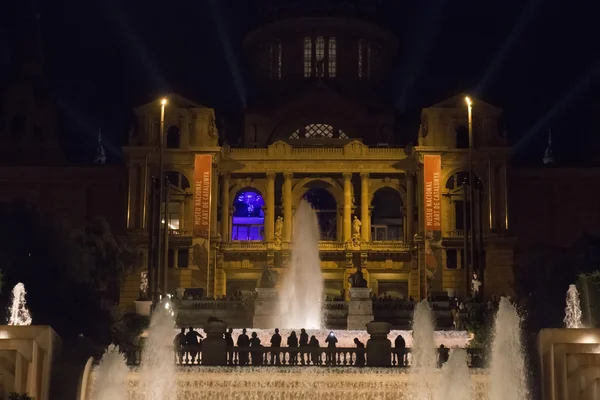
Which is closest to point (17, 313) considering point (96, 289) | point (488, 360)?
point (96, 289)

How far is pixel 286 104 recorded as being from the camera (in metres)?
77.2

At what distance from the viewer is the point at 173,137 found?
73312 millimetres

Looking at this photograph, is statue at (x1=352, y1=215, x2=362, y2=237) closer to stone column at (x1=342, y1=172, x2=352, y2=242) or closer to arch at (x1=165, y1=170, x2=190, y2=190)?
stone column at (x1=342, y1=172, x2=352, y2=242)

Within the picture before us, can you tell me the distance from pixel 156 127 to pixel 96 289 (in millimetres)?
23425

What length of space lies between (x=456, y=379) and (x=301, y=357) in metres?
4.62

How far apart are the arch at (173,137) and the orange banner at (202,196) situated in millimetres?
3484

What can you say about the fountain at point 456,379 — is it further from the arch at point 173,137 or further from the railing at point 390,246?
the arch at point 173,137

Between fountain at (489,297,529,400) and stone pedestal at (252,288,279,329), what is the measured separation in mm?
15210

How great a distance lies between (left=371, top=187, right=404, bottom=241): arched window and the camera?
7450 centimetres

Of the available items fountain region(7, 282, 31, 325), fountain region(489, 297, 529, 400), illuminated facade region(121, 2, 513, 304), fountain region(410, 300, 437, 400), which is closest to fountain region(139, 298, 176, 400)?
fountain region(7, 282, 31, 325)

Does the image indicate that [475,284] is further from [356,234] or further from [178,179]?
[178,179]

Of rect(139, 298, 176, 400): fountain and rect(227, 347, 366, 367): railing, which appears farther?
rect(227, 347, 366, 367): railing

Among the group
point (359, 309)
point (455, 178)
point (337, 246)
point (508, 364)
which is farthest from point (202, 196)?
point (508, 364)

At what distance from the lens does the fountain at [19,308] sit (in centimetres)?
3928
